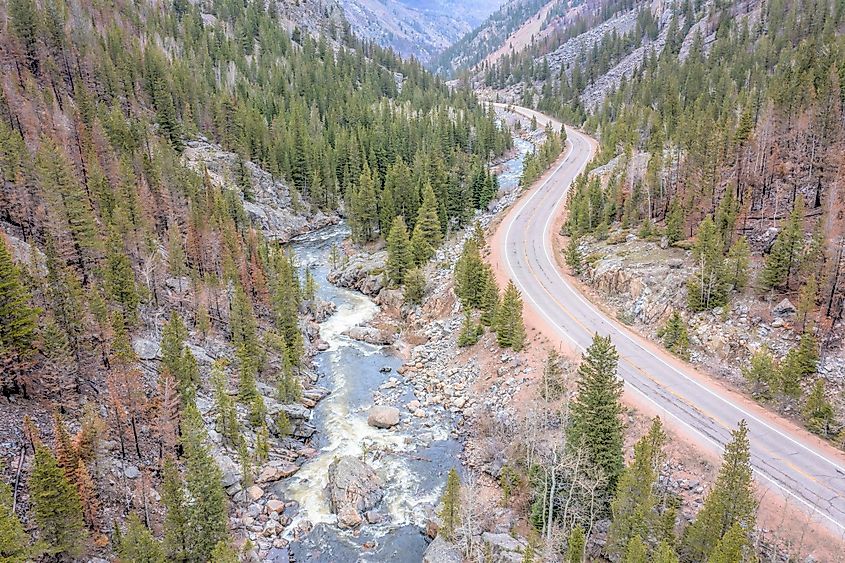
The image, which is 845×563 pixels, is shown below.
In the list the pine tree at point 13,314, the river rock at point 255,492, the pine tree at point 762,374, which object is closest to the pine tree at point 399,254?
the river rock at point 255,492

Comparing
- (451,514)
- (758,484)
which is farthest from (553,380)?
(758,484)

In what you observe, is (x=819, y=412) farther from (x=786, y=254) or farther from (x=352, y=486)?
(x=352, y=486)

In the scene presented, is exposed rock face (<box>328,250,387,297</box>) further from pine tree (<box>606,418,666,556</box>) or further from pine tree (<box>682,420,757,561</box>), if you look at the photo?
pine tree (<box>682,420,757,561</box>)

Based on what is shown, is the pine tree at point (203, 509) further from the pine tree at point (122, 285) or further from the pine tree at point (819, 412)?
the pine tree at point (819, 412)

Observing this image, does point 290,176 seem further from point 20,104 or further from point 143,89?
point 20,104

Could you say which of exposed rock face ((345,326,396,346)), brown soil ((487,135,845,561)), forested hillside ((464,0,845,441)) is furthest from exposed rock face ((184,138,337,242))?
brown soil ((487,135,845,561))

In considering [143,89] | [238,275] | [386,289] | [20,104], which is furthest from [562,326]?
[143,89]
